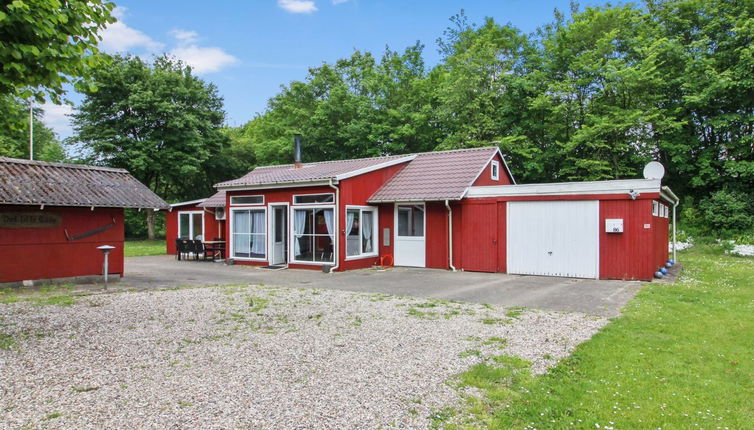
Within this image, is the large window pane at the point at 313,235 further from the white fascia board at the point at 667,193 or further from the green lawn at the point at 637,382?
the white fascia board at the point at 667,193

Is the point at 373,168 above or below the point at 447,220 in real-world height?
above

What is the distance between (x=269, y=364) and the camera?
462cm

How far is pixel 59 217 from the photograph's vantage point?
34.7 ft

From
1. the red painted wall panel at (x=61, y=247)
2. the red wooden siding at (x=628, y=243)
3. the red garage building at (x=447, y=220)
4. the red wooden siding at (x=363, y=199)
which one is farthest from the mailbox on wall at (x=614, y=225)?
the red painted wall panel at (x=61, y=247)

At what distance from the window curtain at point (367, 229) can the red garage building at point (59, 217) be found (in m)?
5.90

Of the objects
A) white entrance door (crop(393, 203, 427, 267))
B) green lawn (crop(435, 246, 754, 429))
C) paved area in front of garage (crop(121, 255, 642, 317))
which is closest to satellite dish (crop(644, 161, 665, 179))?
paved area in front of garage (crop(121, 255, 642, 317))

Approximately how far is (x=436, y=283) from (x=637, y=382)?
6.89 metres

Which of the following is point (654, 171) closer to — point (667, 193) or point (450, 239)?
point (667, 193)

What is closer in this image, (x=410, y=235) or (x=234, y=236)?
(x=410, y=235)

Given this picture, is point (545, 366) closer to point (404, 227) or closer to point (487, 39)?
point (404, 227)

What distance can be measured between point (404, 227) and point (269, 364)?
10.5 meters

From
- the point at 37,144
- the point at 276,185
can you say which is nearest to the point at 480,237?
the point at 276,185

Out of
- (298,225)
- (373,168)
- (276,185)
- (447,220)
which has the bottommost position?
(298,225)

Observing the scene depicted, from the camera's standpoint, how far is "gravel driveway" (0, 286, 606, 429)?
3420 mm
